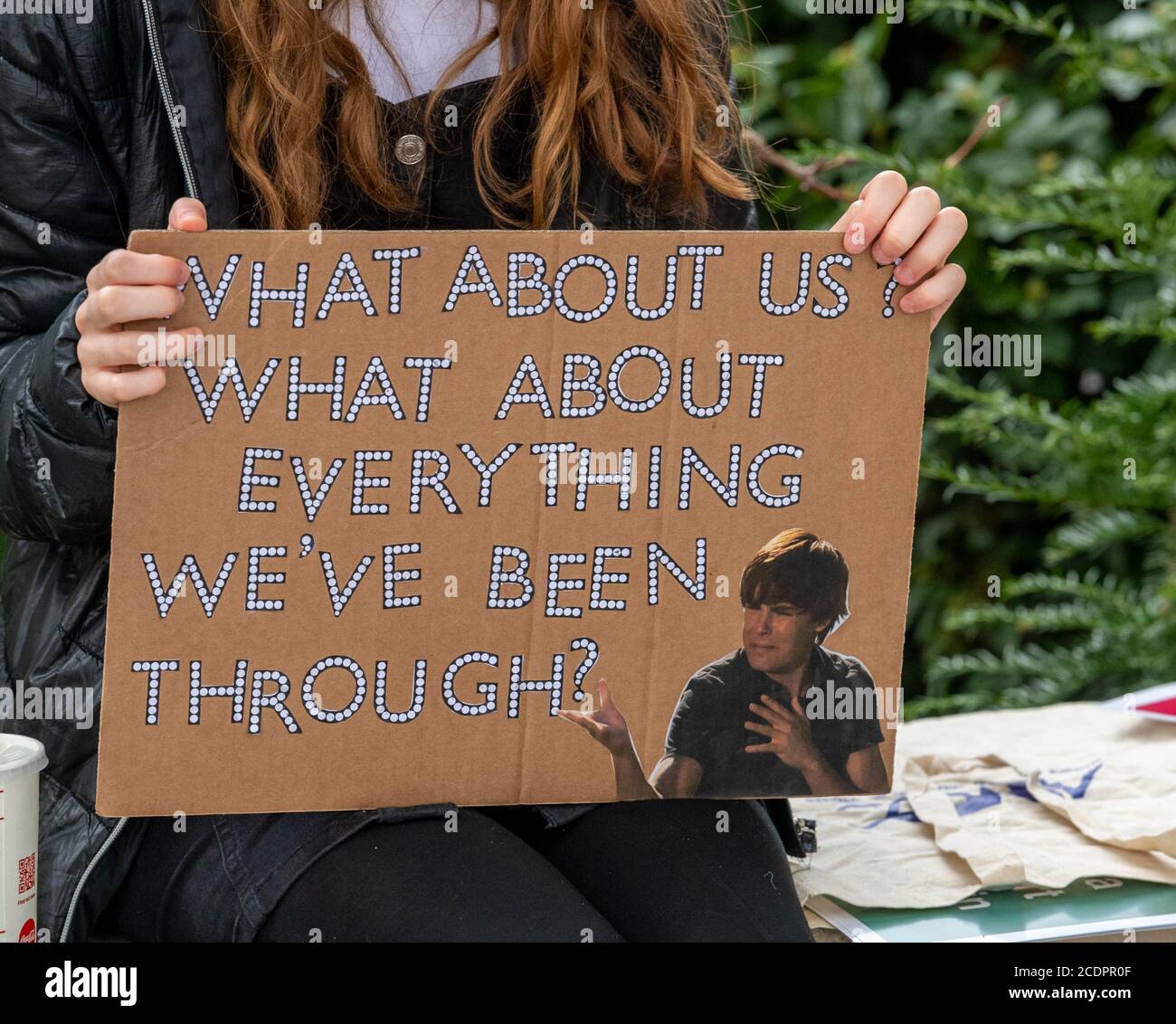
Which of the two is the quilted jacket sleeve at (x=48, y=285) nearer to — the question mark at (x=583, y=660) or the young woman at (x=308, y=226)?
the young woman at (x=308, y=226)

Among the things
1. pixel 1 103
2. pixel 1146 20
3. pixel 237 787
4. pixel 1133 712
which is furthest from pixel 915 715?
pixel 1 103

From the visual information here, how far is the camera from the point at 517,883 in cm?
104

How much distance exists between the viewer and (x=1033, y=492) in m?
2.22

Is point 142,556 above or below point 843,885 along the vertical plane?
above

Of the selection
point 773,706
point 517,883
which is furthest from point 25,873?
point 773,706

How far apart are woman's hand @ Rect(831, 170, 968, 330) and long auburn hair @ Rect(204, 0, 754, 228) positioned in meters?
0.25

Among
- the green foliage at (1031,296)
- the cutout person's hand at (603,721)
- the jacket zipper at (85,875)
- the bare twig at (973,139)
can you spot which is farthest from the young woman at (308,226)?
the green foliage at (1031,296)

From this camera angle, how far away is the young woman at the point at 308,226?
1.03m

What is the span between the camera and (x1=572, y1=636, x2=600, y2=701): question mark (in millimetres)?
1066

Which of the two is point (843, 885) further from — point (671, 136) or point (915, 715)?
point (915, 715)

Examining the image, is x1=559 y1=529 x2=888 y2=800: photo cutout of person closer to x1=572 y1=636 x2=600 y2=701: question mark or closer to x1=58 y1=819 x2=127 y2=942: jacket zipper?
x1=572 y1=636 x2=600 y2=701: question mark

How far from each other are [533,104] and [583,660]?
521 millimetres
